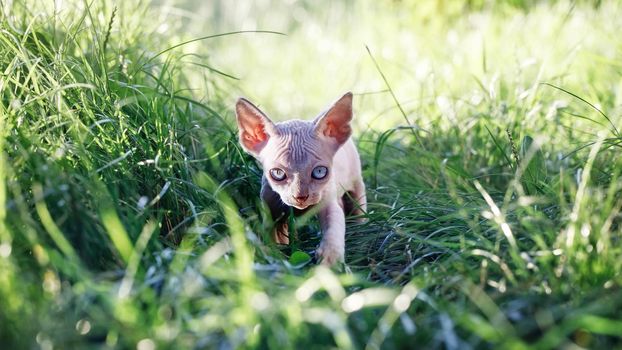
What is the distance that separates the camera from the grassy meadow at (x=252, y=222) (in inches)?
90.9

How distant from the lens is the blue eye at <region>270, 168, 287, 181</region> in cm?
323

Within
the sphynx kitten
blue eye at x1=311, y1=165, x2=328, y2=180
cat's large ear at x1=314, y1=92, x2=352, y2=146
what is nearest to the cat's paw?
the sphynx kitten

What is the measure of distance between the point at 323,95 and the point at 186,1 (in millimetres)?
3706

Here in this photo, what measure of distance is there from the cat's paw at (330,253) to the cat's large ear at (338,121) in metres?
0.57

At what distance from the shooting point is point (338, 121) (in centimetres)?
343

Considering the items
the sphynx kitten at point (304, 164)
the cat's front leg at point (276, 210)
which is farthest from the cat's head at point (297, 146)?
the cat's front leg at point (276, 210)

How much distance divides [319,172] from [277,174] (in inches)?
7.0

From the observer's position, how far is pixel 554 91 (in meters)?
5.08

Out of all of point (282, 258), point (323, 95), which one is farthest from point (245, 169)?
point (323, 95)

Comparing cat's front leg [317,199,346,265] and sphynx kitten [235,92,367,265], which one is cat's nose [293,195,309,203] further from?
cat's front leg [317,199,346,265]

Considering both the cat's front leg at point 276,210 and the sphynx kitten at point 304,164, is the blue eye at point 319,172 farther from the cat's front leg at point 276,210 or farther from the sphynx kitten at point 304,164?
the cat's front leg at point 276,210

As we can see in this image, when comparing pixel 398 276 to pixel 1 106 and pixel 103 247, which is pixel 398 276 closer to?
pixel 103 247

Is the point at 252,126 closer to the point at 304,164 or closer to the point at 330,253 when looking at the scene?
the point at 304,164

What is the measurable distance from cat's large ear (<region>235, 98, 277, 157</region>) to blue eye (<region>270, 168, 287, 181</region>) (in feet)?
0.67
